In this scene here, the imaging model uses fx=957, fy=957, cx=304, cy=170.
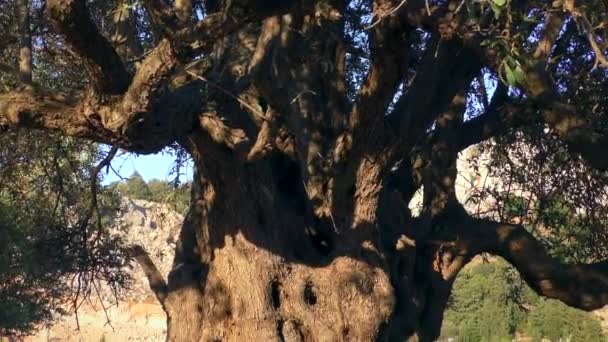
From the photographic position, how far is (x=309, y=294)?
28.1ft

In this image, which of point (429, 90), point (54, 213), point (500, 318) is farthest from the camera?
point (500, 318)

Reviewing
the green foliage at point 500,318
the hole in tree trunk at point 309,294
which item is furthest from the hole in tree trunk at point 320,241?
the green foliage at point 500,318

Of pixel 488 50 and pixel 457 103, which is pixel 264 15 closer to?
pixel 488 50

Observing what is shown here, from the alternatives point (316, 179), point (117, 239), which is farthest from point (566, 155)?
point (117, 239)

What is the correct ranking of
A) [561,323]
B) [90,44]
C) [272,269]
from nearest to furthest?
[90,44], [272,269], [561,323]

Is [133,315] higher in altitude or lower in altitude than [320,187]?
higher

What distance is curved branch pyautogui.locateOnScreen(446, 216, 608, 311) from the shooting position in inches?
334

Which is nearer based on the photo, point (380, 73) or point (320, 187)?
point (380, 73)

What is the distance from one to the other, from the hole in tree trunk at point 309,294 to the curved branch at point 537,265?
1759mm

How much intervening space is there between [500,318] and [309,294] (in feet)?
78.3

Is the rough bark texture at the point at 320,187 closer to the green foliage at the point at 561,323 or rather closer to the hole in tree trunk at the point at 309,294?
the hole in tree trunk at the point at 309,294

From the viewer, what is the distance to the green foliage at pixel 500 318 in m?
29.9

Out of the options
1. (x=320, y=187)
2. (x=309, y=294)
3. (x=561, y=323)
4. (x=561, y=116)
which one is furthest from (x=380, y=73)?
(x=561, y=323)

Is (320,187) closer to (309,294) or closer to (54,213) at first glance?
(309,294)
